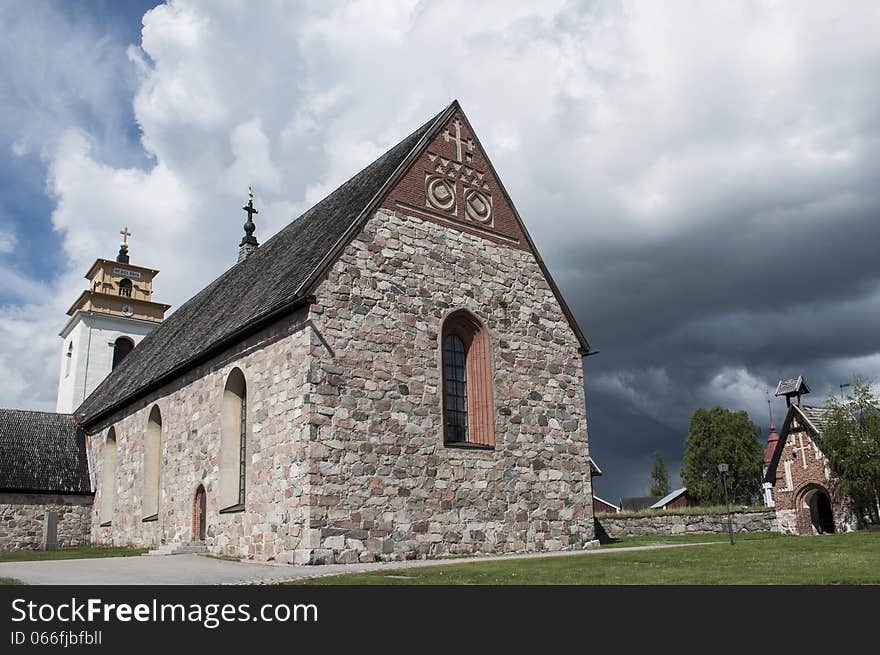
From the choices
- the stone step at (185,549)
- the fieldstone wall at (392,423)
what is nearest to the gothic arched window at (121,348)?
the fieldstone wall at (392,423)

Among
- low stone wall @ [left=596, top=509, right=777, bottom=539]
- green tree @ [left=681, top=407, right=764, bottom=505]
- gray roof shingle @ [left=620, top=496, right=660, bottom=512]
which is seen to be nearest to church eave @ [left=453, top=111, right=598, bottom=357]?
low stone wall @ [left=596, top=509, right=777, bottom=539]

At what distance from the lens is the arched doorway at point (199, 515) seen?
20453mm

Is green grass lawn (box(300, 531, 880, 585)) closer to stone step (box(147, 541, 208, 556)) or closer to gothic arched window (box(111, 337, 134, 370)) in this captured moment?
stone step (box(147, 541, 208, 556))

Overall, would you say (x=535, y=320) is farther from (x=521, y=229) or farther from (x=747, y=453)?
(x=747, y=453)

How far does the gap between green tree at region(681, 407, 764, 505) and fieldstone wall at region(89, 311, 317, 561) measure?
47.8 meters

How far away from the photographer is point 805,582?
938cm

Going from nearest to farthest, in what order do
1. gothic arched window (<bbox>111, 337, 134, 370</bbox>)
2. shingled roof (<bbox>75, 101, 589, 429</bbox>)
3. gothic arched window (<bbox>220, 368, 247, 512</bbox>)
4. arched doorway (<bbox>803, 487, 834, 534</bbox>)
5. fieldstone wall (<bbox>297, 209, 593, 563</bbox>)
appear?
fieldstone wall (<bbox>297, 209, 593, 563</bbox>)
shingled roof (<bbox>75, 101, 589, 429</bbox>)
gothic arched window (<bbox>220, 368, 247, 512</bbox>)
arched doorway (<bbox>803, 487, 834, 534</bbox>)
gothic arched window (<bbox>111, 337, 134, 370</bbox>)

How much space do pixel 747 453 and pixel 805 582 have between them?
2221 inches

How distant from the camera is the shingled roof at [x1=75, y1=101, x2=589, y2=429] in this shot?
17.8 m

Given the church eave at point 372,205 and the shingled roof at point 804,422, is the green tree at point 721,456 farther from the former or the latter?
the church eave at point 372,205

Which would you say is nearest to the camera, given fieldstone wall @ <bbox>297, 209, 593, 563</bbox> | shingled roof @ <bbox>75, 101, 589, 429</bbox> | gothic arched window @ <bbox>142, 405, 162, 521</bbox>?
fieldstone wall @ <bbox>297, 209, 593, 563</bbox>

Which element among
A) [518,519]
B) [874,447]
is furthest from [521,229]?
[874,447]
